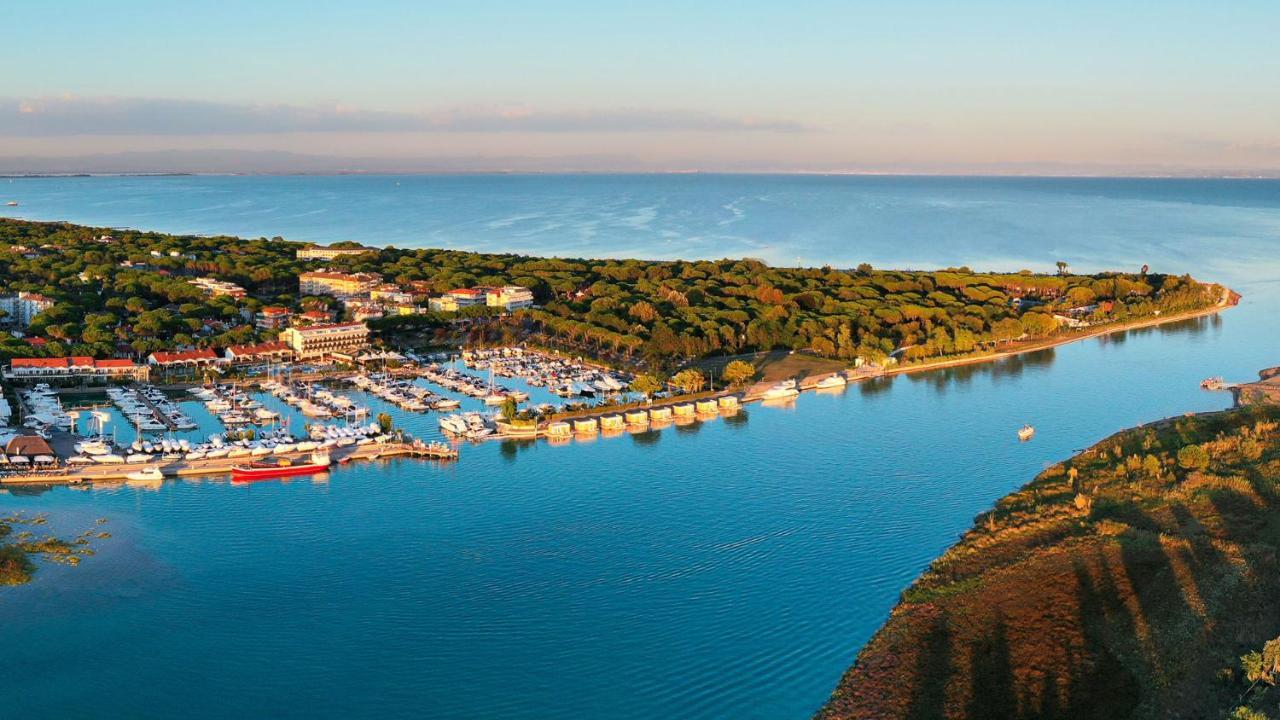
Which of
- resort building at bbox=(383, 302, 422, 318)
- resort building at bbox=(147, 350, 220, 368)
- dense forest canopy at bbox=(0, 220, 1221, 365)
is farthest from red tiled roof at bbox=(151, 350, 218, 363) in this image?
resort building at bbox=(383, 302, 422, 318)

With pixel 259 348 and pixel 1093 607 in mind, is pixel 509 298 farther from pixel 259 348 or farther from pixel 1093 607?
pixel 1093 607

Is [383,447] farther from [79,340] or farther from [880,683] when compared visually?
[79,340]

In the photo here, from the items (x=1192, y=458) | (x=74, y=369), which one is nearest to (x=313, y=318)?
(x=74, y=369)

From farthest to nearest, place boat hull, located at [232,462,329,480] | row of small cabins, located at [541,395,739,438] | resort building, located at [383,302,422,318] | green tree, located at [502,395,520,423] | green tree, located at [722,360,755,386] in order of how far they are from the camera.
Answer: resort building, located at [383,302,422,318]
green tree, located at [722,360,755,386]
green tree, located at [502,395,520,423]
row of small cabins, located at [541,395,739,438]
boat hull, located at [232,462,329,480]

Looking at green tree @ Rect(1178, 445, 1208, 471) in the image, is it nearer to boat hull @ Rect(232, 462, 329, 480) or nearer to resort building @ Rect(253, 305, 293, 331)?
boat hull @ Rect(232, 462, 329, 480)

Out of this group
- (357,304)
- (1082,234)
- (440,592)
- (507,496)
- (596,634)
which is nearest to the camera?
(596,634)

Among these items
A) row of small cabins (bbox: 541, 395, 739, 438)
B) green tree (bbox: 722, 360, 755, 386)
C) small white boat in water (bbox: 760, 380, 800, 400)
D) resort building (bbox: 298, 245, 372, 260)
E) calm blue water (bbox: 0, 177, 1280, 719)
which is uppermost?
resort building (bbox: 298, 245, 372, 260)

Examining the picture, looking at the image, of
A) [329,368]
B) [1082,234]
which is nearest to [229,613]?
[329,368]
